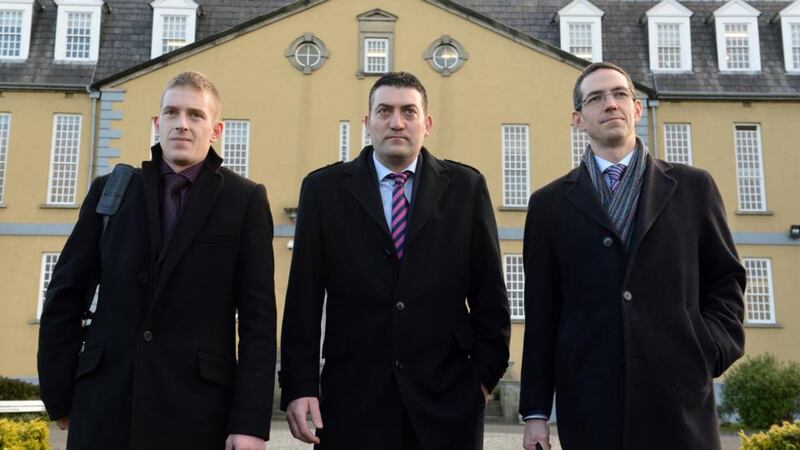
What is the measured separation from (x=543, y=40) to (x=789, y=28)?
28.9 ft

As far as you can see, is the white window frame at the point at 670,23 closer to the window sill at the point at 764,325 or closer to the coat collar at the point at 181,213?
the window sill at the point at 764,325

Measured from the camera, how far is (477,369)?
168 inches

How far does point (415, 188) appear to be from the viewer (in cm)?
448

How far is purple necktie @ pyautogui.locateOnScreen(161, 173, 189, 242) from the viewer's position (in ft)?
13.5

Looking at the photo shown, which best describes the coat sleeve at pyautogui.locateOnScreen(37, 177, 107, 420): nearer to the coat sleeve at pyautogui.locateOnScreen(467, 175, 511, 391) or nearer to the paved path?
the coat sleeve at pyautogui.locateOnScreen(467, 175, 511, 391)

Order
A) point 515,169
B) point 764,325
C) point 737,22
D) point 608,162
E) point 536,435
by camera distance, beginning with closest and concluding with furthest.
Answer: point 536,435 < point 608,162 < point 764,325 < point 515,169 < point 737,22

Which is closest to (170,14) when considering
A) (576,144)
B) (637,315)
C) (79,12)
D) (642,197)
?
(79,12)

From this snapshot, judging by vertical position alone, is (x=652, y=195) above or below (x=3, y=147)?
below

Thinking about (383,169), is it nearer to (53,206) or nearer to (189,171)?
(189,171)

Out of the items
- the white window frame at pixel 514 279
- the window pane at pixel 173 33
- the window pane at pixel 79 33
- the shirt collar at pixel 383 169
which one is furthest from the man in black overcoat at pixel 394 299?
the window pane at pixel 79 33

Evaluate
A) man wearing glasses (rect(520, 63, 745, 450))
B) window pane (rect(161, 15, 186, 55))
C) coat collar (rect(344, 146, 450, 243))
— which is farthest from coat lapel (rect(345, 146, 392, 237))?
window pane (rect(161, 15, 186, 55))

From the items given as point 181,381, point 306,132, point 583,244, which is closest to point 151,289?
point 181,381

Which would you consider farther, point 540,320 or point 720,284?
point 540,320

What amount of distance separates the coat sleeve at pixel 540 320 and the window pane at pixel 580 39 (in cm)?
2377
